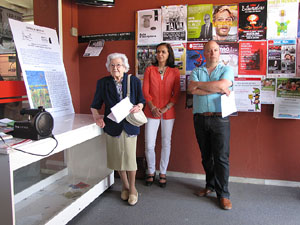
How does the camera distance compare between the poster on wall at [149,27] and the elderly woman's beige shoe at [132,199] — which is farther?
the poster on wall at [149,27]

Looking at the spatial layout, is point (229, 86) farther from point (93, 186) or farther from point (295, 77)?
point (93, 186)

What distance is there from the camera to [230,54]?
9.53 feet

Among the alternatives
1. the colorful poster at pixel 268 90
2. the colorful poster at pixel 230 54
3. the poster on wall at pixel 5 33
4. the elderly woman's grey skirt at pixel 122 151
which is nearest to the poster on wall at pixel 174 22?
the colorful poster at pixel 230 54

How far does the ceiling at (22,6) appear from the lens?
2414 millimetres

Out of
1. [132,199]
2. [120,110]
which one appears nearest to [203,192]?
[132,199]

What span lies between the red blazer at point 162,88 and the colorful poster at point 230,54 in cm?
57

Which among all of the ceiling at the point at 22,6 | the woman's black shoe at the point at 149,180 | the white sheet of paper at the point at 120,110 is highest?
the ceiling at the point at 22,6

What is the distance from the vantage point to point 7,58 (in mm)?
2395

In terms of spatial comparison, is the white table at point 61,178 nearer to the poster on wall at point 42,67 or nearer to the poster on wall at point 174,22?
the poster on wall at point 42,67

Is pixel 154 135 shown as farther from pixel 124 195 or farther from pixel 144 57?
pixel 144 57

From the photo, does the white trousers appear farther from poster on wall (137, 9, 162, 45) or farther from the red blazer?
poster on wall (137, 9, 162, 45)

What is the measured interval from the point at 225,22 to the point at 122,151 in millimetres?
1823

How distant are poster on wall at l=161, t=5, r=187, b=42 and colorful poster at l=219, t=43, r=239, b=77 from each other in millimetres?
466

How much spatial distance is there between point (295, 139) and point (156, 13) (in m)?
2.14
